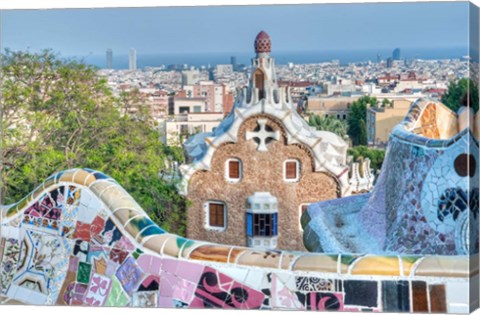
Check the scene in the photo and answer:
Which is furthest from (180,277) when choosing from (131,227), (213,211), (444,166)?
(444,166)

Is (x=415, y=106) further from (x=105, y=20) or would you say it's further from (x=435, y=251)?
(x=105, y=20)

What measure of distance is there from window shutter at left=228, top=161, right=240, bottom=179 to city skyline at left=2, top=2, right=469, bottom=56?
1.21m

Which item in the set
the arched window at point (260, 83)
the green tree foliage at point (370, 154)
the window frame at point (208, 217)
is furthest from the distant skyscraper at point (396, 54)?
the window frame at point (208, 217)

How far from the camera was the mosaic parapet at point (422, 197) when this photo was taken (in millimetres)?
10297

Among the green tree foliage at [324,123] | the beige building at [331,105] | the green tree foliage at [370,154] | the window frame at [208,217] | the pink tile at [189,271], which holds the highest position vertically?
the beige building at [331,105]

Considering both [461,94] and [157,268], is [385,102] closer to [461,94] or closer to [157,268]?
[461,94]

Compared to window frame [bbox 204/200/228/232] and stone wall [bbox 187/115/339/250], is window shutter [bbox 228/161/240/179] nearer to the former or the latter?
stone wall [bbox 187/115/339/250]

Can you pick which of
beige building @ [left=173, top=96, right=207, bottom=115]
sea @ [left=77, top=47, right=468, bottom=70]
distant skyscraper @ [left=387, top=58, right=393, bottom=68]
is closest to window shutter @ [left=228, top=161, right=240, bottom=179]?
beige building @ [left=173, top=96, right=207, bottom=115]

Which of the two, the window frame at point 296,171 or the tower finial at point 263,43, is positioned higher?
the tower finial at point 263,43

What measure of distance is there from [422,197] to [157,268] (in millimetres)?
2411

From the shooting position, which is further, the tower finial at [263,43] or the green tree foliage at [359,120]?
the green tree foliage at [359,120]

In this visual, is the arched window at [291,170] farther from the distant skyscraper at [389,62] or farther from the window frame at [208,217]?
the distant skyscraper at [389,62]

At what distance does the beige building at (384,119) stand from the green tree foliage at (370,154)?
166 millimetres

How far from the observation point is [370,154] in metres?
12.1
